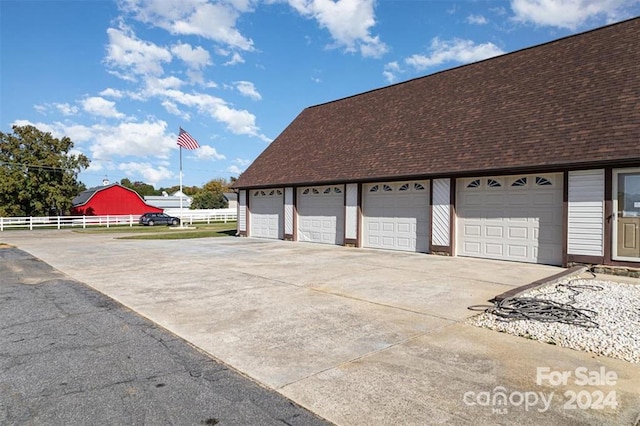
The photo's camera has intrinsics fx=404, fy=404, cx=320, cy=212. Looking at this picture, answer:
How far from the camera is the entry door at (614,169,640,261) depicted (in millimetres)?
9711

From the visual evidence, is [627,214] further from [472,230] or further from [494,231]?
[472,230]

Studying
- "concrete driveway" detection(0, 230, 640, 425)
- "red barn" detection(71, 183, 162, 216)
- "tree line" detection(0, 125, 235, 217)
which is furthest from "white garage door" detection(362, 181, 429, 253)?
"red barn" detection(71, 183, 162, 216)

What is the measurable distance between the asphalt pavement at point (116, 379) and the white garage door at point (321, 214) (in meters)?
11.8

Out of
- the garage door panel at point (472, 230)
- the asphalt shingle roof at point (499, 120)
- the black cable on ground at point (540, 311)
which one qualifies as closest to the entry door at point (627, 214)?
the asphalt shingle roof at point (499, 120)

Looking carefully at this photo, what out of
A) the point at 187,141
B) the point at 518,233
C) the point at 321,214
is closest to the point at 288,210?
the point at 321,214

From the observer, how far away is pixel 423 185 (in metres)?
14.3

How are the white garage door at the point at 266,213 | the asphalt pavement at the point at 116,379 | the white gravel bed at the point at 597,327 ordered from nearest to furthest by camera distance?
the asphalt pavement at the point at 116,379, the white gravel bed at the point at 597,327, the white garage door at the point at 266,213

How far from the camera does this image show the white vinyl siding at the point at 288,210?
19.6 meters

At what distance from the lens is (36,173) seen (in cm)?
4103

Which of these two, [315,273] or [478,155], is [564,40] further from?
[315,273]

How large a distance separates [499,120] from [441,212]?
3483 millimetres

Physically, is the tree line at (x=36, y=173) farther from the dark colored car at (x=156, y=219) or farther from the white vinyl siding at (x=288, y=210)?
the white vinyl siding at (x=288, y=210)

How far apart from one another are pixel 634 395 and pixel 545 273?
688cm

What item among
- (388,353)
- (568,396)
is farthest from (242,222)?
(568,396)
